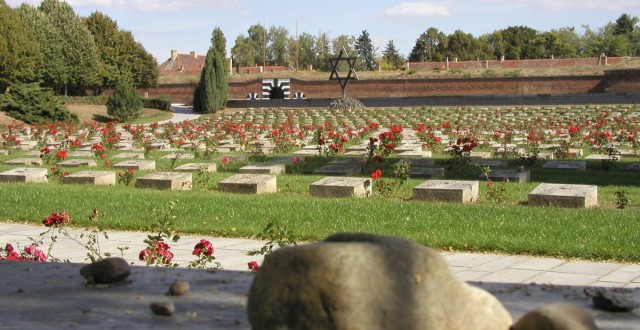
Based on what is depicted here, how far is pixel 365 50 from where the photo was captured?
93188mm

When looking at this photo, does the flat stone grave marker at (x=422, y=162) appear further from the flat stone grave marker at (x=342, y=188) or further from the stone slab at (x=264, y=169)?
the flat stone grave marker at (x=342, y=188)

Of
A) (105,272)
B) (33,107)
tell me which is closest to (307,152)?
(105,272)

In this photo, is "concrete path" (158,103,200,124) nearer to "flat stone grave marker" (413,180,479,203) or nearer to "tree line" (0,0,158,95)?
"tree line" (0,0,158,95)

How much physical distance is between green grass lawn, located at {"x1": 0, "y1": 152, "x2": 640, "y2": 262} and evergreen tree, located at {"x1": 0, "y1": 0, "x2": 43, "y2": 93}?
29352mm

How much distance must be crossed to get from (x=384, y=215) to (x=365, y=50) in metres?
85.5

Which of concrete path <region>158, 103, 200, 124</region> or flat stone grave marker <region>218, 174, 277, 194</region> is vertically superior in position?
flat stone grave marker <region>218, 174, 277, 194</region>

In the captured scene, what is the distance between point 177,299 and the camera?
373 centimetres

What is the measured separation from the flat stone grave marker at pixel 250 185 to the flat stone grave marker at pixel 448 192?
88.4 inches

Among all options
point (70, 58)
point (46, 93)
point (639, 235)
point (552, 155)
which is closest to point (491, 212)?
point (639, 235)

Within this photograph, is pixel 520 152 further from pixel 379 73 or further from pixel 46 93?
pixel 379 73

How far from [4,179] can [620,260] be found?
32.7 feet

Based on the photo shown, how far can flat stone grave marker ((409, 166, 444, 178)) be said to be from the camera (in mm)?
12398

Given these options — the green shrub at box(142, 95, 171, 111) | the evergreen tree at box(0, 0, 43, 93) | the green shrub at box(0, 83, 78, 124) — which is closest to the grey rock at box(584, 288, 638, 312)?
the green shrub at box(0, 83, 78, 124)

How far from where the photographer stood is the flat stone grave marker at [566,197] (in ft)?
30.2
